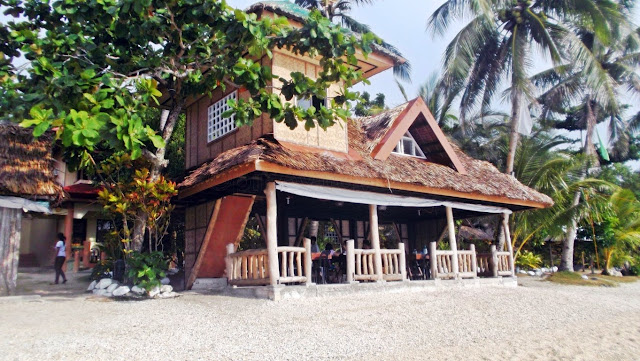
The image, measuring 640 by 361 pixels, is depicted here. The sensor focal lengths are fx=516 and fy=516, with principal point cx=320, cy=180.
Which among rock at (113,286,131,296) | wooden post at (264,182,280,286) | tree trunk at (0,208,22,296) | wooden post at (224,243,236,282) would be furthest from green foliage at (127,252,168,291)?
tree trunk at (0,208,22,296)

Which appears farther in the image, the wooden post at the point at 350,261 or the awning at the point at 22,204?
the wooden post at the point at 350,261

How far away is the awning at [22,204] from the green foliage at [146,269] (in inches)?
86.2

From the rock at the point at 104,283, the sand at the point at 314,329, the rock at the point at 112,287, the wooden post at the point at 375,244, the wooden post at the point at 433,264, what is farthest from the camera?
the wooden post at the point at 433,264

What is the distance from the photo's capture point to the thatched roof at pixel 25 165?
9.93 metres

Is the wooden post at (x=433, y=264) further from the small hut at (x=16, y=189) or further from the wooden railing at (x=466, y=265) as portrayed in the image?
the small hut at (x=16, y=189)

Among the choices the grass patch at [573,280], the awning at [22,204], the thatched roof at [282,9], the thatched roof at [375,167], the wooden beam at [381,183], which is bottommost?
the grass patch at [573,280]

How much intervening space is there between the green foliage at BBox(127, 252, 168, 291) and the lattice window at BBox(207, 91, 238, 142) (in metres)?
3.43

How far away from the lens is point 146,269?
9211 millimetres

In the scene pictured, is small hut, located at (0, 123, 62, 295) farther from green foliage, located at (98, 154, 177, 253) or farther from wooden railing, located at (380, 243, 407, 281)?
wooden railing, located at (380, 243, 407, 281)

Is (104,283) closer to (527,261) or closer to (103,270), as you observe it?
(103,270)

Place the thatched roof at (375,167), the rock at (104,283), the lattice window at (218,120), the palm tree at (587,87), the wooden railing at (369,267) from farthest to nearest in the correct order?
the palm tree at (587,87) < the lattice window at (218,120) < the wooden railing at (369,267) < the rock at (104,283) < the thatched roof at (375,167)

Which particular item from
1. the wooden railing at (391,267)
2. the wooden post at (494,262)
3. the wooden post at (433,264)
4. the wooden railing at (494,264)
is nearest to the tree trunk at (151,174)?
the wooden railing at (391,267)

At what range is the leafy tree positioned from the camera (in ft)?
23.3

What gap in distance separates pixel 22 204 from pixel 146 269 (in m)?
2.92
